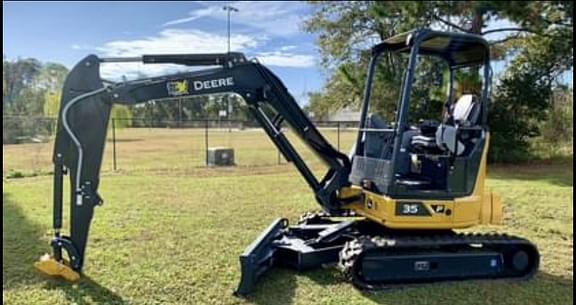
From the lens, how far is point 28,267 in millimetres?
5312

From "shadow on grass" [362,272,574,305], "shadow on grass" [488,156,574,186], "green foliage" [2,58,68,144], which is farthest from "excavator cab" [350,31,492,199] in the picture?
"green foliage" [2,58,68,144]

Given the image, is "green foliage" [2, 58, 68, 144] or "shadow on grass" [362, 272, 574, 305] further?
"green foliage" [2, 58, 68, 144]

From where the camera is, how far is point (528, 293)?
4.72 m

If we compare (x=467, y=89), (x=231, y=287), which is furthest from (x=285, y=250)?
(x=467, y=89)

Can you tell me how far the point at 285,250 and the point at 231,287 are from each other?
0.74 metres

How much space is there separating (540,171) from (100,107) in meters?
13.8

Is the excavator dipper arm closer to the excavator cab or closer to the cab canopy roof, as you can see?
the excavator cab

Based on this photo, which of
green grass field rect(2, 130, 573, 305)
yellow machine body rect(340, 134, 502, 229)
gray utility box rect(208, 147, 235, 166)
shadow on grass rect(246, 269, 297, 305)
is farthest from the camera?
gray utility box rect(208, 147, 235, 166)

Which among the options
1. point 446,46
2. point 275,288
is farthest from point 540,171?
point 275,288

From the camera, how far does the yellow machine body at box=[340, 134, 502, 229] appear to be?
4793mm

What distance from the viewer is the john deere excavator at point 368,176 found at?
15.1 feet

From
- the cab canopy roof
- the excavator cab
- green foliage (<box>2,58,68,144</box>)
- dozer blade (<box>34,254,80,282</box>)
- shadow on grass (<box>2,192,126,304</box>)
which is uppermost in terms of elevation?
green foliage (<box>2,58,68,144</box>)

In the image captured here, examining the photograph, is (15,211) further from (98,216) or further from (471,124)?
(471,124)

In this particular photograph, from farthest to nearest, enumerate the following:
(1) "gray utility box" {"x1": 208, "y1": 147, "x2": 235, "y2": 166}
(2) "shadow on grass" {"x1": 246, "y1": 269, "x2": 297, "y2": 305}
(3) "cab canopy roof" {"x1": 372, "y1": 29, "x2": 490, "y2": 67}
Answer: (1) "gray utility box" {"x1": 208, "y1": 147, "x2": 235, "y2": 166}
(3) "cab canopy roof" {"x1": 372, "y1": 29, "x2": 490, "y2": 67}
(2) "shadow on grass" {"x1": 246, "y1": 269, "x2": 297, "y2": 305}
